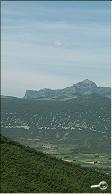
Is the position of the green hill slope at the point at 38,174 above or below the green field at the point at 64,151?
above

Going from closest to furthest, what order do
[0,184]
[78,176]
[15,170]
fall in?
[0,184]
[15,170]
[78,176]

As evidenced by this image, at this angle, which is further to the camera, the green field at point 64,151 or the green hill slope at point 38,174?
the green field at point 64,151

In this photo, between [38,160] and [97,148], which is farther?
[97,148]

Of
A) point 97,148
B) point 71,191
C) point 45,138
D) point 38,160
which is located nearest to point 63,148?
point 97,148

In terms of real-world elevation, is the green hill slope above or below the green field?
above

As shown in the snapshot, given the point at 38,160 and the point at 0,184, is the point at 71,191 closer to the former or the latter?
the point at 0,184

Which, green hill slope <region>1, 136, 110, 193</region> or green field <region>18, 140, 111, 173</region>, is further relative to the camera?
green field <region>18, 140, 111, 173</region>

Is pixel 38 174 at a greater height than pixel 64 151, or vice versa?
pixel 38 174

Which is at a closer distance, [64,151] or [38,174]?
[38,174]
